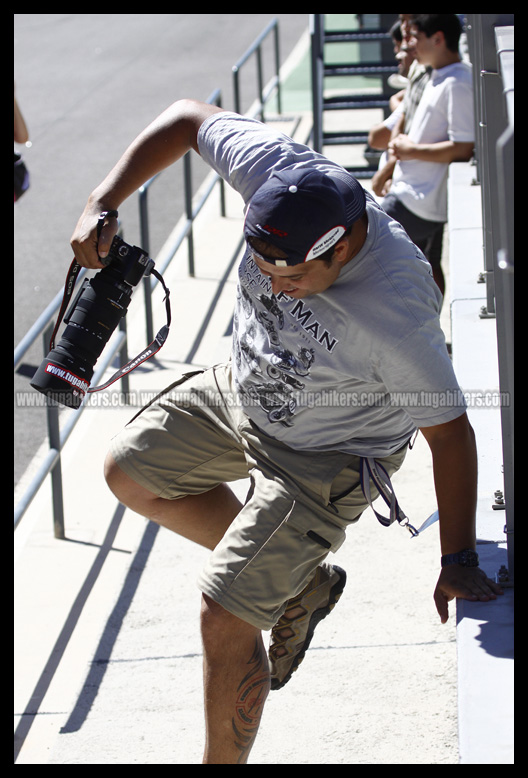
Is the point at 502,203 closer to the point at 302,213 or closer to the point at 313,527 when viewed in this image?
the point at 302,213

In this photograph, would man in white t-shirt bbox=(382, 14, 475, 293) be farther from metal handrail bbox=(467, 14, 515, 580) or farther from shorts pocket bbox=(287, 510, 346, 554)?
shorts pocket bbox=(287, 510, 346, 554)

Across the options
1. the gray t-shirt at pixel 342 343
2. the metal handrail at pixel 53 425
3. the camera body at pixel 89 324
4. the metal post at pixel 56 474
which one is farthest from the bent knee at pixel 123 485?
the metal post at pixel 56 474

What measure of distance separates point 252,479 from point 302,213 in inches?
32.1

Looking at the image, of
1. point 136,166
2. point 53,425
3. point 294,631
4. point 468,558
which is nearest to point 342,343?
point 468,558

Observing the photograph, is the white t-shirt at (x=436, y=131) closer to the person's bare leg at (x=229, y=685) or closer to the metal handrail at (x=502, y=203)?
the metal handrail at (x=502, y=203)

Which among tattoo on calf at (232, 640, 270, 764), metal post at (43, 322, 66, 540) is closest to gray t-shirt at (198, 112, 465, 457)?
tattoo on calf at (232, 640, 270, 764)

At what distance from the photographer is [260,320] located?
264 cm

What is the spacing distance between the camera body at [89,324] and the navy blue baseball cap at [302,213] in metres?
0.68

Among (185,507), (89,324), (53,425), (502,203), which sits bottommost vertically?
(53,425)

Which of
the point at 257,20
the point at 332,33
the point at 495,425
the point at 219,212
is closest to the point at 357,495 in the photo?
the point at 495,425

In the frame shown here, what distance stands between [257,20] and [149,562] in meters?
15.7

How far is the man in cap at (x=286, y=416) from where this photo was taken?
229 cm

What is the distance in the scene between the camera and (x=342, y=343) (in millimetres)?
2389

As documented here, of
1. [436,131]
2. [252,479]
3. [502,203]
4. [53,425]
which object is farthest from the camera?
[436,131]
